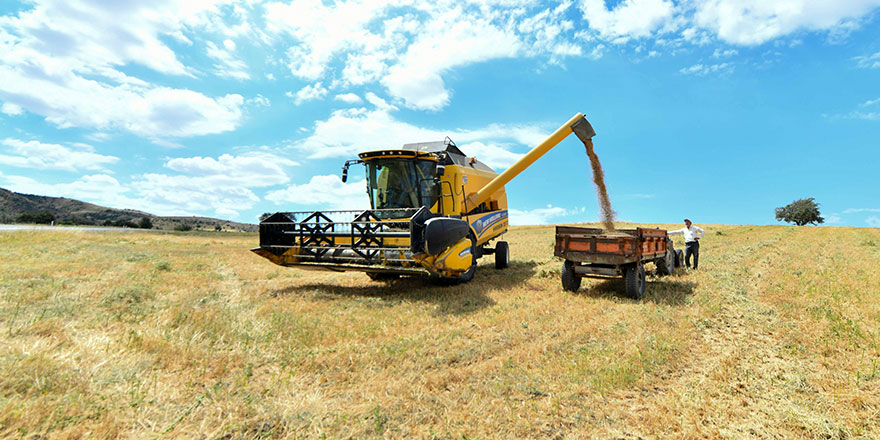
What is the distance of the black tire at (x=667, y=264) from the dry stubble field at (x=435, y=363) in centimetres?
273

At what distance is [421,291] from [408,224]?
59.8 inches

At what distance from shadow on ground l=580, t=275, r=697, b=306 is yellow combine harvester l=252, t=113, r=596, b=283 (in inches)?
119

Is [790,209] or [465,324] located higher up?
[790,209]

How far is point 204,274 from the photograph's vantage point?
12.1 m

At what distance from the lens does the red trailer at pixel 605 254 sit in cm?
865

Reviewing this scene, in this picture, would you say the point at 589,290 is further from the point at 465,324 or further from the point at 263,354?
the point at 263,354

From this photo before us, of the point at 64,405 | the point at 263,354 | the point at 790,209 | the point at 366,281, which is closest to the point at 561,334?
the point at 263,354

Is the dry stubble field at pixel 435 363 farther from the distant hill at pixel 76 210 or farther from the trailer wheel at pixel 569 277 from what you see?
the distant hill at pixel 76 210

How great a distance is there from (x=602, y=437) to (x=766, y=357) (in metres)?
3.46

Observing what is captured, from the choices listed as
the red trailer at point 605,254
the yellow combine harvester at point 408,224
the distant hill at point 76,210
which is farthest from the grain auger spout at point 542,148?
the distant hill at point 76,210

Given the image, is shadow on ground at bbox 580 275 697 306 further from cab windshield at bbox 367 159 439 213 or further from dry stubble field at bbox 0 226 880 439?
cab windshield at bbox 367 159 439 213

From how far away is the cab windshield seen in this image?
34.7 feet

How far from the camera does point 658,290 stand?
968 cm

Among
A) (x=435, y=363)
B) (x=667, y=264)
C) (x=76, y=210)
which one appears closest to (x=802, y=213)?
(x=667, y=264)
